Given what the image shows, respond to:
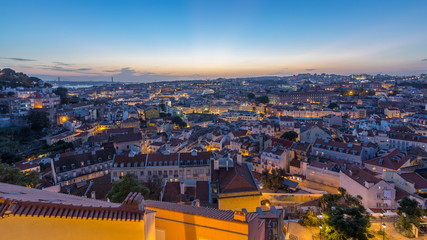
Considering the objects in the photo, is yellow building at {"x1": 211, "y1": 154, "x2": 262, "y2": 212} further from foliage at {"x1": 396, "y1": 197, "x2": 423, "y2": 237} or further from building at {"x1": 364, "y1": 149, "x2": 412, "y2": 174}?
building at {"x1": 364, "y1": 149, "x2": 412, "y2": 174}

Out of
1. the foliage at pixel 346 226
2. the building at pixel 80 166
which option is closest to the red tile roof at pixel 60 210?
the foliage at pixel 346 226

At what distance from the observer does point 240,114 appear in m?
63.9

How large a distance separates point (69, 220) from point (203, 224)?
265 cm

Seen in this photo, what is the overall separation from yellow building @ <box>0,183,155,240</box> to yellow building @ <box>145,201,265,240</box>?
125 centimetres

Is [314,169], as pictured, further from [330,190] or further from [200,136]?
[200,136]

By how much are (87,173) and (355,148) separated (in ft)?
86.8

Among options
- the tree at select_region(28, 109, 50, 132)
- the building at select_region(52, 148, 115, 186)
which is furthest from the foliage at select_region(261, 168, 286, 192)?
the tree at select_region(28, 109, 50, 132)

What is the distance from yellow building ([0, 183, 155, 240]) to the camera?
126 inches

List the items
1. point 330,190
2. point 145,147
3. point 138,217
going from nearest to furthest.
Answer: point 138,217 → point 330,190 → point 145,147

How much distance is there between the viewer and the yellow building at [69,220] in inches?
Answer: 126

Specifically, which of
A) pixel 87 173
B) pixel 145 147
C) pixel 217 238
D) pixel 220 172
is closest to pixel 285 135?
pixel 145 147

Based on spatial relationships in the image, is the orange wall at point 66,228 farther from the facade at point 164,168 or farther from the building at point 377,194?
the facade at point 164,168

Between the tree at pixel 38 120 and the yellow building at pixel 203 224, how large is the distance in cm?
4336

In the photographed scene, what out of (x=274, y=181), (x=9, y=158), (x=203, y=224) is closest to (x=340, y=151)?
(x=274, y=181)
